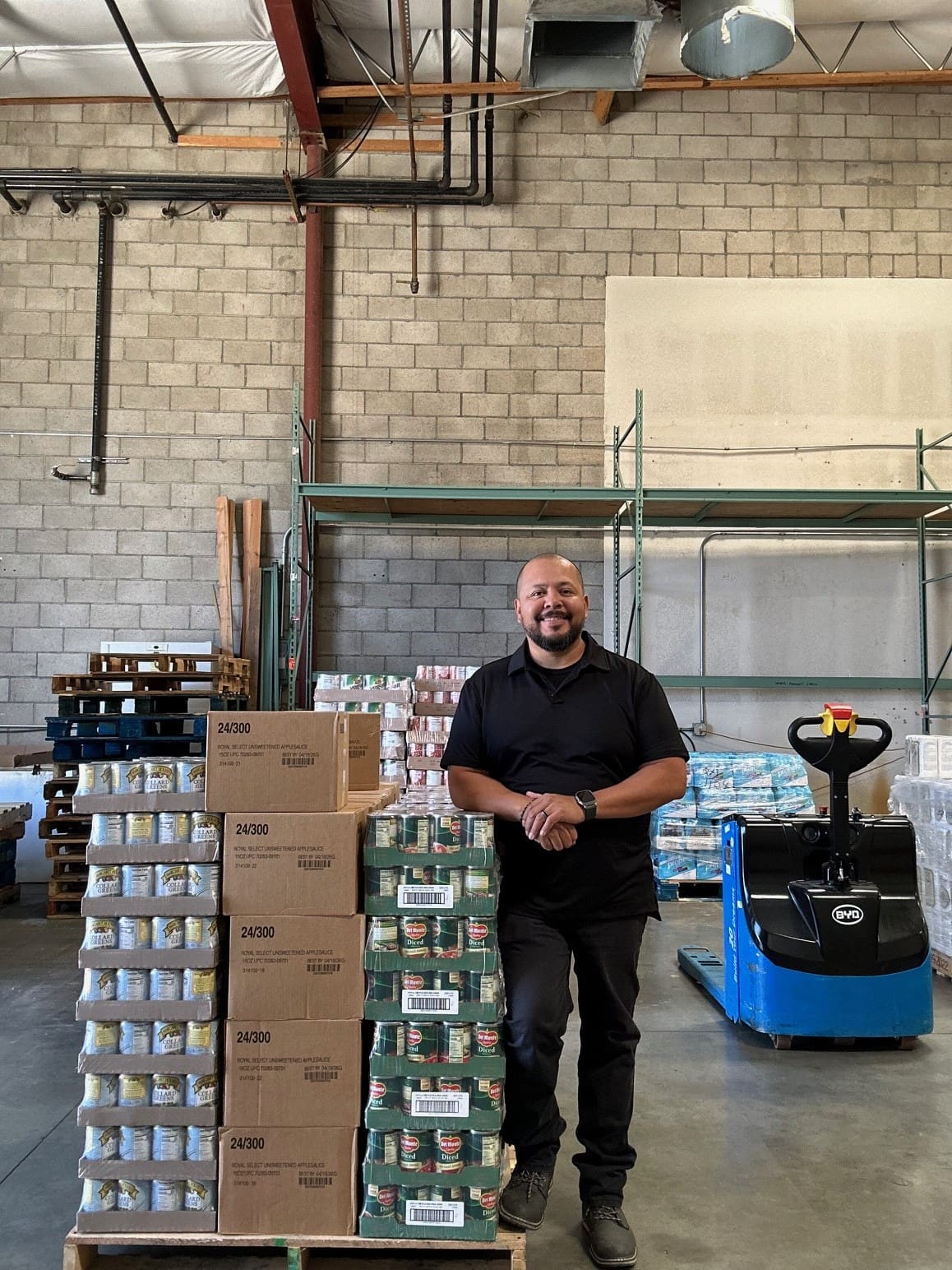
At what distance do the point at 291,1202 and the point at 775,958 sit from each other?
2772 mm

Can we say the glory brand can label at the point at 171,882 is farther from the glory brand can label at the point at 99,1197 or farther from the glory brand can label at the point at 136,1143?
the glory brand can label at the point at 99,1197

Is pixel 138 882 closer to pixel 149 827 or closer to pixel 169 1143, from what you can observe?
pixel 149 827

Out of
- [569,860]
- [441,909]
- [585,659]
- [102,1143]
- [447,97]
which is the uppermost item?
[447,97]

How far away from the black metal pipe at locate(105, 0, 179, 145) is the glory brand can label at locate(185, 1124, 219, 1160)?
874 cm

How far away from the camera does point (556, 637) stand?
3150 mm

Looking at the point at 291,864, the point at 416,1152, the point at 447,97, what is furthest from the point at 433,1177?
the point at 447,97

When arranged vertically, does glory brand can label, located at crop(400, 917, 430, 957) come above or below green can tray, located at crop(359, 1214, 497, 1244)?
above

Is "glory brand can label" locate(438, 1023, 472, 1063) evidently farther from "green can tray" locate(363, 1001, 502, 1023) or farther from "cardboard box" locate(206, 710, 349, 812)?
"cardboard box" locate(206, 710, 349, 812)

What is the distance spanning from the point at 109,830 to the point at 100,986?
1.47 feet

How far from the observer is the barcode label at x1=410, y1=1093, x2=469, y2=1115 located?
2805 mm

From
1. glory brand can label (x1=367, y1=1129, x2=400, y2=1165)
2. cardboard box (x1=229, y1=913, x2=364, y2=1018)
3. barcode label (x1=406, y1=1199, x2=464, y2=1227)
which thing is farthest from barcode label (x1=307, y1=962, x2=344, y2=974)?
barcode label (x1=406, y1=1199, x2=464, y2=1227)

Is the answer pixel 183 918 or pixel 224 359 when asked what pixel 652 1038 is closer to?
pixel 183 918

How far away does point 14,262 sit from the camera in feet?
33.8

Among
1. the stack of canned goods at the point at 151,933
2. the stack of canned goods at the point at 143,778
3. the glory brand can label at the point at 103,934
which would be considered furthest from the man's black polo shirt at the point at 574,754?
the glory brand can label at the point at 103,934
